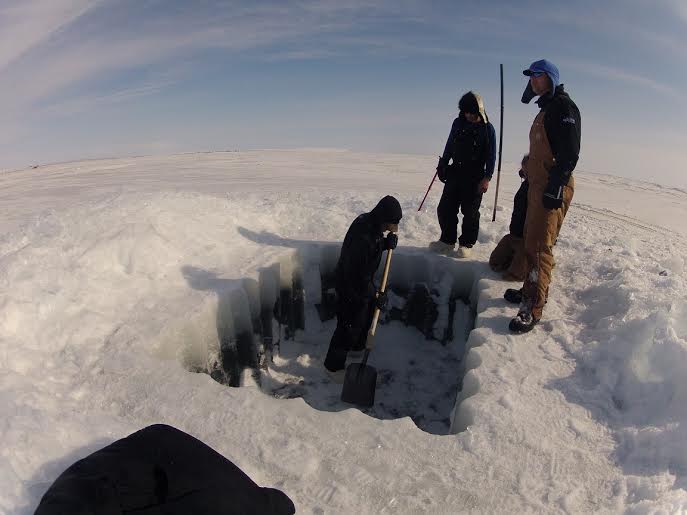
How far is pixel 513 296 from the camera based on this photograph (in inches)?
160

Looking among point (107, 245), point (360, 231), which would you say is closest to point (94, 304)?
point (107, 245)

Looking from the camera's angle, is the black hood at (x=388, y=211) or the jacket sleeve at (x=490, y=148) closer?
the black hood at (x=388, y=211)

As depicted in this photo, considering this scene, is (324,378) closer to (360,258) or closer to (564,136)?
(360,258)

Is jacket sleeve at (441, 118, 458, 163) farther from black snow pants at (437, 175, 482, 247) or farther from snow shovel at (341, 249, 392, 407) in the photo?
snow shovel at (341, 249, 392, 407)

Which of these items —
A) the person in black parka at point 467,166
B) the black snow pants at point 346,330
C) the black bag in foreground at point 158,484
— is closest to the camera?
the black bag in foreground at point 158,484

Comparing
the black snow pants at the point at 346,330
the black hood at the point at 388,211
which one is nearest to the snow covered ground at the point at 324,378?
the black snow pants at the point at 346,330

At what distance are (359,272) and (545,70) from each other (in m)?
2.31

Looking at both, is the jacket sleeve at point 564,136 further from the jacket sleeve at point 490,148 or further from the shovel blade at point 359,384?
the shovel blade at point 359,384

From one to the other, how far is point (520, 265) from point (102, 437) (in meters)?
3.90

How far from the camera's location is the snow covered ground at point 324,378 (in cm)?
226

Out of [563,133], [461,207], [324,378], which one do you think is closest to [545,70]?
[563,133]

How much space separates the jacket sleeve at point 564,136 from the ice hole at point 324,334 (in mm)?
1826

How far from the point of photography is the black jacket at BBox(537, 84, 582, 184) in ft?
11.2

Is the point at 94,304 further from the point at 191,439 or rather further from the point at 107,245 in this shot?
the point at 191,439
